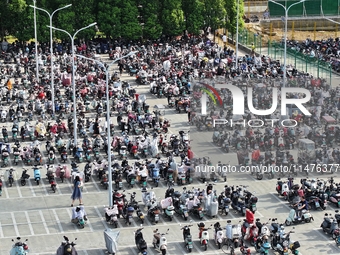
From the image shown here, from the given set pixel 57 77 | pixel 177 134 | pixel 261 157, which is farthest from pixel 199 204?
pixel 57 77

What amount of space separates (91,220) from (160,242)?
6.06m

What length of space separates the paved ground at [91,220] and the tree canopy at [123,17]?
38.8 meters

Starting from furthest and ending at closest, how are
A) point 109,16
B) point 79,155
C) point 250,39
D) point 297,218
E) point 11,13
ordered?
point 250,39 < point 109,16 < point 11,13 < point 79,155 < point 297,218

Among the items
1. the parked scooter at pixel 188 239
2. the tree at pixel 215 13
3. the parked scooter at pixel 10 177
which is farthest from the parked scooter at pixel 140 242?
the tree at pixel 215 13

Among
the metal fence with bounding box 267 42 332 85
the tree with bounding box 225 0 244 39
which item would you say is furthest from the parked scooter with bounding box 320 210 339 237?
the tree with bounding box 225 0 244 39

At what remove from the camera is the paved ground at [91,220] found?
49500 millimetres

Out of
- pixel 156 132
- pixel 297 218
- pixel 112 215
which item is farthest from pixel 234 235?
pixel 156 132

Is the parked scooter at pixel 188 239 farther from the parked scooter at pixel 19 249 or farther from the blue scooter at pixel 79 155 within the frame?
the blue scooter at pixel 79 155

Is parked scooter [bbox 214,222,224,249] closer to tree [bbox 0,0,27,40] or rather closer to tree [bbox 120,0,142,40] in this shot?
tree [bbox 120,0,142,40]

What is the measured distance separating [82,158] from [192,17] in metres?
A: 42.1

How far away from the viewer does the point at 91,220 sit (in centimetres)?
5316

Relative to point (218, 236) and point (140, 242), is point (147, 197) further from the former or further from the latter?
point (218, 236)

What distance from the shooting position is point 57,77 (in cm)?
8525

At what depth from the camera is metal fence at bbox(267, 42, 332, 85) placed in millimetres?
84250
